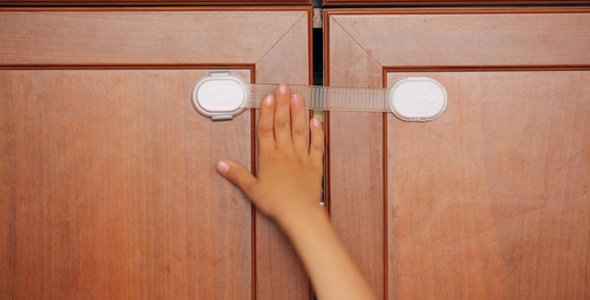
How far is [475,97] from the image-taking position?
1.58 ft

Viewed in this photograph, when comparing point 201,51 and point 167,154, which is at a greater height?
point 201,51

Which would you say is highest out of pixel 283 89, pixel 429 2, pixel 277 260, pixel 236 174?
pixel 429 2

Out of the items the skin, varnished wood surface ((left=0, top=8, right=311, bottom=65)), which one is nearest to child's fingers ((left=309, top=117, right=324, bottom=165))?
the skin

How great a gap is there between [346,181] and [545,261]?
0.28m

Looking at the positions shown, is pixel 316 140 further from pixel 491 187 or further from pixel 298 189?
pixel 491 187

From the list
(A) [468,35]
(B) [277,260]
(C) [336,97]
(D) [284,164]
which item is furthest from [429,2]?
(B) [277,260]

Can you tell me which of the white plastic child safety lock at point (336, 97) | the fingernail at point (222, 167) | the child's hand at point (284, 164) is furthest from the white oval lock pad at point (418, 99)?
the fingernail at point (222, 167)

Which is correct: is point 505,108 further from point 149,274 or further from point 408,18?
point 149,274

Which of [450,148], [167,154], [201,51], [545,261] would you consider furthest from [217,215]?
[545,261]

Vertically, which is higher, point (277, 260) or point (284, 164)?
point (284, 164)

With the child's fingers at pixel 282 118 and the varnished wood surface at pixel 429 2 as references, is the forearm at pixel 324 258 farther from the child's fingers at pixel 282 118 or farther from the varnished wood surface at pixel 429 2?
the varnished wood surface at pixel 429 2

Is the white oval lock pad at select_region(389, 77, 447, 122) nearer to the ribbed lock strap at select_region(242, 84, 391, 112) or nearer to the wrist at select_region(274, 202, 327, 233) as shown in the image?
the ribbed lock strap at select_region(242, 84, 391, 112)

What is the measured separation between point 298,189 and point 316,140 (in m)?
0.07

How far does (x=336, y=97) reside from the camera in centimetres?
47
